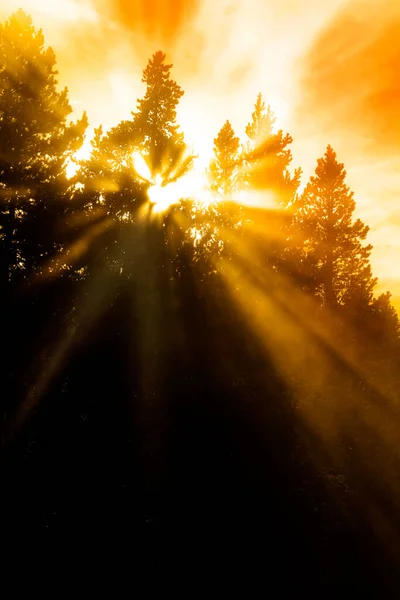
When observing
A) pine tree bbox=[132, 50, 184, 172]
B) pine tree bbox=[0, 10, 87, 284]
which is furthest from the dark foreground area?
pine tree bbox=[132, 50, 184, 172]

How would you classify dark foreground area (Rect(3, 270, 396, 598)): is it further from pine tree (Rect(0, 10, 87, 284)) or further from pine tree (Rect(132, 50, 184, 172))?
pine tree (Rect(132, 50, 184, 172))

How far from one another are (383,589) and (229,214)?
51.2ft

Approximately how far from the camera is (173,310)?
37.8 feet

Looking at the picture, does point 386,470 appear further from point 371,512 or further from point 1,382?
point 1,382

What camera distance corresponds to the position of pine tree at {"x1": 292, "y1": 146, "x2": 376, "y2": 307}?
1889 centimetres

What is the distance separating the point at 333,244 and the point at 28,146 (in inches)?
631

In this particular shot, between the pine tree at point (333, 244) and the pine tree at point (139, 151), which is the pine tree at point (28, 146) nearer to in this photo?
the pine tree at point (139, 151)

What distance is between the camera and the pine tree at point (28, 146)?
1190 centimetres

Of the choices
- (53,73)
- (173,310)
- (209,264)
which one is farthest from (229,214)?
(53,73)

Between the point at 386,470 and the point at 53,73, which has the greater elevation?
the point at 53,73

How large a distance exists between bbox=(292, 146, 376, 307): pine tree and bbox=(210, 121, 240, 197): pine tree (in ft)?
13.5

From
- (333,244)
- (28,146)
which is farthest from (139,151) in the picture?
(333,244)

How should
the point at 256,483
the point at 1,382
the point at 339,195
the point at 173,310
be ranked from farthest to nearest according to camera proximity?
the point at 339,195 < the point at 173,310 < the point at 1,382 < the point at 256,483

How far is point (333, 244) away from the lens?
19438mm
